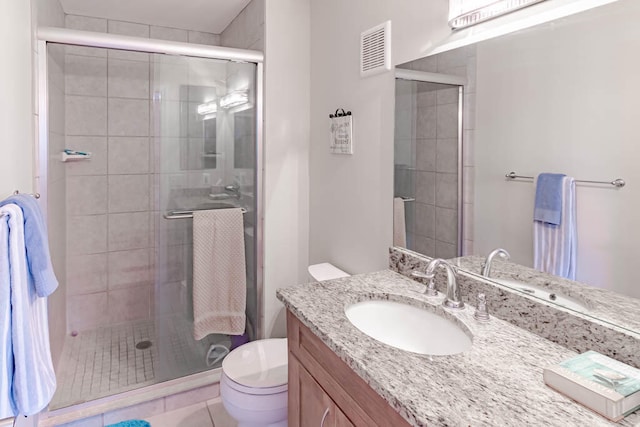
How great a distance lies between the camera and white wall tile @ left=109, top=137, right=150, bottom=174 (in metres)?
2.85

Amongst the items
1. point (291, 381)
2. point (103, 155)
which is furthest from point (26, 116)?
point (291, 381)

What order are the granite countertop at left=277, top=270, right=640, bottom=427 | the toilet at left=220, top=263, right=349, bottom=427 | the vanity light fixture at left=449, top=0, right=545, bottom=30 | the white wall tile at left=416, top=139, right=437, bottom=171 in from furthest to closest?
1. the toilet at left=220, top=263, right=349, bottom=427
2. the white wall tile at left=416, top=139, right=437, bottom=171
3. the vanity light fixture at left=449, top=0, right=545, bottom=30
4. the granite countertop at left=277, top=270, right=640, bottom=427

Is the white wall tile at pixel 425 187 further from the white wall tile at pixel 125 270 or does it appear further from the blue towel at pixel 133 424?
the white wall tile at pixel 125 270

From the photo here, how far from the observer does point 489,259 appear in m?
1.35

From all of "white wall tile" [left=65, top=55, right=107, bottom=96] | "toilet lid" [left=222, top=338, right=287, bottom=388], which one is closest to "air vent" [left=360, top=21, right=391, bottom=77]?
"toilet lid" [left=222, top=338, right=287, bottom=388]

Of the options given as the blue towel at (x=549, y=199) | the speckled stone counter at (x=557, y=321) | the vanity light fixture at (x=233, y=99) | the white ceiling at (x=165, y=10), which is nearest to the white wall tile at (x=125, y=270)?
the vanity light fixture at (x=233, y=99)

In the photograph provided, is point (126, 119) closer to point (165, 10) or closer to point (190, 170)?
point (165, 10)

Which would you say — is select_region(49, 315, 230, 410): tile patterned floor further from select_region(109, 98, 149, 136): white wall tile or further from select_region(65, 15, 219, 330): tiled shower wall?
select_region(109, 98, 149, 136): white wall tile

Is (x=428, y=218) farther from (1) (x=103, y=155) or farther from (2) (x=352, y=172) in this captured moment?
(1) (x=103, y=155)

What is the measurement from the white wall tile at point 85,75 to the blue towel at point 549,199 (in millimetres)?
2526

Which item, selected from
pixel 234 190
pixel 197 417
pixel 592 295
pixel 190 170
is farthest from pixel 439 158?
pixel 197 417

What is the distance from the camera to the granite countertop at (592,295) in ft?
3.18

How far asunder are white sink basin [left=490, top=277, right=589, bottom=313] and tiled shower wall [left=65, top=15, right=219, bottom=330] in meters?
2.15

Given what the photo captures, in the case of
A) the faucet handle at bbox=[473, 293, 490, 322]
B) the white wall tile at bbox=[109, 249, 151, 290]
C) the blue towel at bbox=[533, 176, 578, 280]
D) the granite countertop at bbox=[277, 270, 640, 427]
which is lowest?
the white wall tile at bbox=[109, 249, 151, 290]
